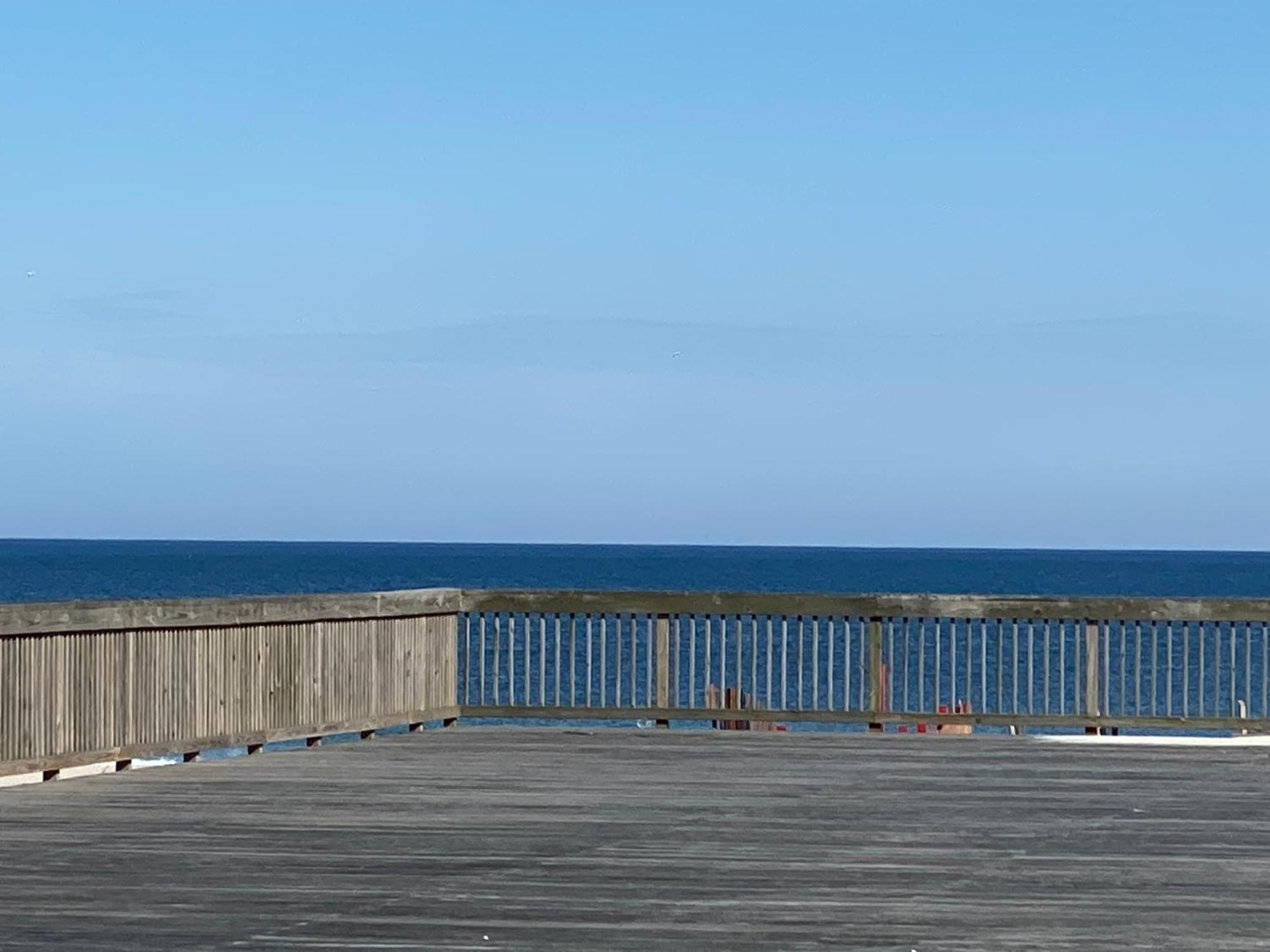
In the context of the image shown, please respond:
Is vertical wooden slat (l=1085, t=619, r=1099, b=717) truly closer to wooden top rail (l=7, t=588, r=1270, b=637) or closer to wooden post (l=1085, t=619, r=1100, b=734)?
wooden post (l=1085, t=619, r=1100, b=734)

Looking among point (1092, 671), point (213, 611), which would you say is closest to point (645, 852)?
point (213, 611)

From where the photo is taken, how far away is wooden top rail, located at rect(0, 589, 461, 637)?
1161cm

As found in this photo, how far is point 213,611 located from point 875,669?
4773 mm

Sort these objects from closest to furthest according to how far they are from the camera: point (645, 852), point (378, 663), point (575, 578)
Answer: point (645, 852)
point (378, 663)
point (575, 578)

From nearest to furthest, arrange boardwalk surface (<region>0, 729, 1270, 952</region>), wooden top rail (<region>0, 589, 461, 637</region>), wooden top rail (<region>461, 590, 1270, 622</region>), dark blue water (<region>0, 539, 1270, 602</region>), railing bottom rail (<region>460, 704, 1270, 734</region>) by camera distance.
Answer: boardwalk surface (<region>0, 729, 1270, 952</region>), wooden top rail (<region>0, 589, 461, 637</region>), railing bottom rail (<region>460, 704, 1270, 734</region>), wooden top rail (<region>461, 590, 1270, 622</region>), dark blue water (<region>0, 539, 1270, 602</region>)

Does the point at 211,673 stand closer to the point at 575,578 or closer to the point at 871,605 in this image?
the point at 871,605

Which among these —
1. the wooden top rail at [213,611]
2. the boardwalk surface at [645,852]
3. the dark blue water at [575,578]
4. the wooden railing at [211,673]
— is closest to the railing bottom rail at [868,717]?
the wooden railing at [211,673]

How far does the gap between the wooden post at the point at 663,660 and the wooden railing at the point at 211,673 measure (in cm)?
141

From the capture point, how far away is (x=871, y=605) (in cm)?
1521

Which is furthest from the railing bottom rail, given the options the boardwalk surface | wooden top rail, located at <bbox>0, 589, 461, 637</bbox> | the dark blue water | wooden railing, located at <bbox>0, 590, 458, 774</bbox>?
the dark blue water

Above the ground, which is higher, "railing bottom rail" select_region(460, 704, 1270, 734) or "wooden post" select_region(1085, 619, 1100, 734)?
"wooden post" select_region(1085, 619, 1100, 734)

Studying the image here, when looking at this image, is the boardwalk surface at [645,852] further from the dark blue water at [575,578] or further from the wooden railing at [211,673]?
the dark blue water at [575,578]

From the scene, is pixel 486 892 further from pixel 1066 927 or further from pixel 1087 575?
pixel 1087 575

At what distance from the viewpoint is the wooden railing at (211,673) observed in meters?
11.6
